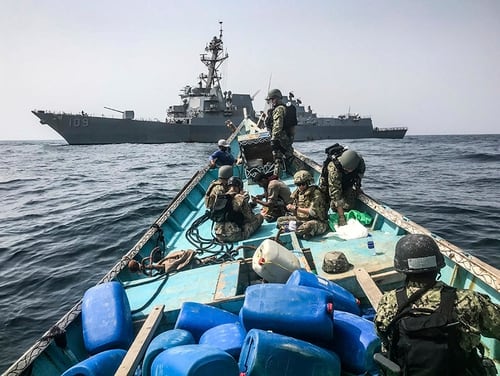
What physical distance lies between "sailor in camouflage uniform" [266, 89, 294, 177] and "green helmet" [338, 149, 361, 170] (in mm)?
3676

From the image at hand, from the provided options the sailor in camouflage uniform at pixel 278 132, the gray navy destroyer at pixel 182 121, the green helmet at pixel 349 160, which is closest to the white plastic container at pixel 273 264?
the green helmet at pixel 349 160

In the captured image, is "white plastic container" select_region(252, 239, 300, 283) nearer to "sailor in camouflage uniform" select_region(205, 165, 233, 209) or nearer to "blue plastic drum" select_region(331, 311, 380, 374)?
"blue plastic drum" select_region(331, 311, 380, 374)

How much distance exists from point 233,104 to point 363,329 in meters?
61.0

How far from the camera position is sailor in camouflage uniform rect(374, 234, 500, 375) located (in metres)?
2.50

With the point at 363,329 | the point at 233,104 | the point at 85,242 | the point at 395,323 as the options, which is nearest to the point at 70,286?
the point at 85,242

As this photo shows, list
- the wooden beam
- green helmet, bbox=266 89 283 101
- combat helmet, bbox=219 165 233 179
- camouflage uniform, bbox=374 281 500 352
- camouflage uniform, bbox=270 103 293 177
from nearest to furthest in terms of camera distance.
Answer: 1. camouflage uniform, bbox=374 281 500 352
2. the wooden beam
3. combat helmet, bbox=219 165 233 179
4. camouflage uniform, bbox=270 103 293 177
5. green helmet, bbox=266 89 283 101

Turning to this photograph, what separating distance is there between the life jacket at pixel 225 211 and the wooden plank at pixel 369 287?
110 inches

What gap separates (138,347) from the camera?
3428mm

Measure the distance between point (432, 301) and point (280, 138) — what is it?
27.9 ft

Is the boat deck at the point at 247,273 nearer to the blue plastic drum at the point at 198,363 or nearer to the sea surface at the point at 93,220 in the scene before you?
the blue plastic drum at the point at 198,363

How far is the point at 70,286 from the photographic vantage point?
8.41 metres

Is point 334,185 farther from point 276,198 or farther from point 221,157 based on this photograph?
point 221,157

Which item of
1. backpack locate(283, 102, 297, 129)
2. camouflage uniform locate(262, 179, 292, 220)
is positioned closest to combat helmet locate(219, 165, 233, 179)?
camouflage uniform locate(262, 179, 292, 220)

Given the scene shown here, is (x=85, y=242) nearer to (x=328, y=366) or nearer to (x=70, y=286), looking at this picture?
(x=70, y=286)
